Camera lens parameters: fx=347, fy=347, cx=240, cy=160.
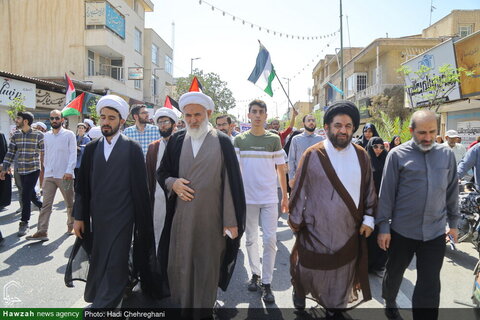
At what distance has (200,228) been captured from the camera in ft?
9.90

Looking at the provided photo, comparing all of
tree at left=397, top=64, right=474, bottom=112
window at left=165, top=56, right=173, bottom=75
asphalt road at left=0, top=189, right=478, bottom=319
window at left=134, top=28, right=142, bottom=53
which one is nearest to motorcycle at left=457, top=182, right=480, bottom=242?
asphalt road at left=0, top=189, right=478, bottom=319

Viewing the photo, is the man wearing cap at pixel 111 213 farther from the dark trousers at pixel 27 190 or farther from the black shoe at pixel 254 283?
the dark trousers at pixel 27 190

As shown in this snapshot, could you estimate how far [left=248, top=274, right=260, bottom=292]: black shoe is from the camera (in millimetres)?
3801

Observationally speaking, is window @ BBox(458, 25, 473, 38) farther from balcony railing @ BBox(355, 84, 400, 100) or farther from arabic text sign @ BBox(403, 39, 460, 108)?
arabic text sign @ BBox(403, 39, 460, 108)

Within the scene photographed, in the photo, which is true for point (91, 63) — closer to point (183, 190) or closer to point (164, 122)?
point (164, 122)

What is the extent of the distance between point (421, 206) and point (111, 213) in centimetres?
266

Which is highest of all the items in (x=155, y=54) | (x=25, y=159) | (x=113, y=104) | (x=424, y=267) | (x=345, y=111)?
(x=155, y=54)

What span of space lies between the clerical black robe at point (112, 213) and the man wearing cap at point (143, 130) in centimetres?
178

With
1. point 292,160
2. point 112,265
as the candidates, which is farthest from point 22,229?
point 292,160

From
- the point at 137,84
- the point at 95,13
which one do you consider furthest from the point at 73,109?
the point at 137,84

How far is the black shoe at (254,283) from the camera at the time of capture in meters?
3.80

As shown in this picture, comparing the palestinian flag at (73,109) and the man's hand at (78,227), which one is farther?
the palestinian flag at (73,109)

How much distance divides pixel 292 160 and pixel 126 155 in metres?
3.20

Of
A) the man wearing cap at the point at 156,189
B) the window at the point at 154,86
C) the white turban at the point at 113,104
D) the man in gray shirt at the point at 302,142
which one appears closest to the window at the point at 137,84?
the window at the point at 154,86
